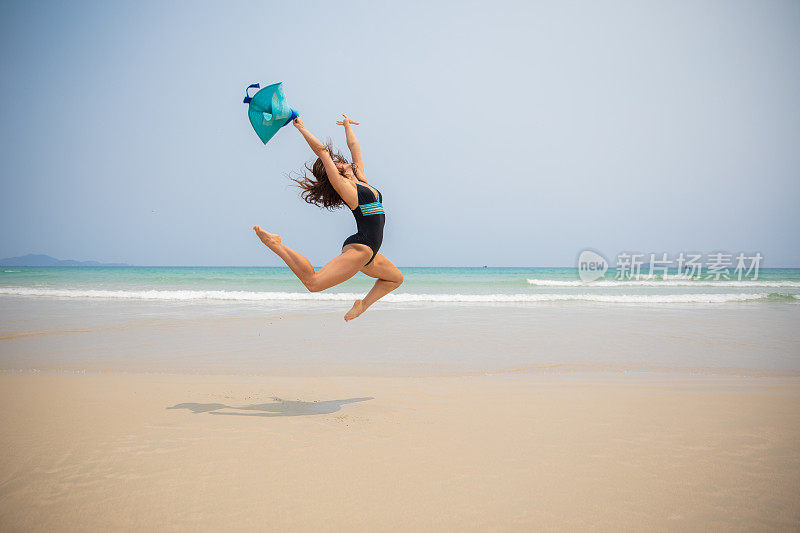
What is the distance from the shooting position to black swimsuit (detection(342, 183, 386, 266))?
4820 mm

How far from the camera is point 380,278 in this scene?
550cm

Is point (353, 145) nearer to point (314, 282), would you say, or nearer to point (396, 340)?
point (314, 282)

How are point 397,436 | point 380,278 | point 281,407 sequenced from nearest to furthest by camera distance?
1. point 397,436
2. point 281,407
3. point 380,278

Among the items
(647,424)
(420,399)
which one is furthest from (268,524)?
(647,424)

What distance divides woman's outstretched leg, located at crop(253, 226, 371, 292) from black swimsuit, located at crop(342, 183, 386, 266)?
152mm

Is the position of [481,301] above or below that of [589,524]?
below

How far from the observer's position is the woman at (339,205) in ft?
15.0

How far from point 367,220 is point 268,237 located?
37.8 inches

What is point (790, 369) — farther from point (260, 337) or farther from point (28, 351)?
point (28, 351)

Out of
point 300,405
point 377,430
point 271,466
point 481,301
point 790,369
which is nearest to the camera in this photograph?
point 271,466

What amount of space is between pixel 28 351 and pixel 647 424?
29.7 feet

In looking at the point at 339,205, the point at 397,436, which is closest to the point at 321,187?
the point at 339,205

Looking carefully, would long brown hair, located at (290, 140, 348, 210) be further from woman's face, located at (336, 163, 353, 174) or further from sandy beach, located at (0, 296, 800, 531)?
sandy beach, located at (0, 296, 800, 531)

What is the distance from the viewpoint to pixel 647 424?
4.46 metres
